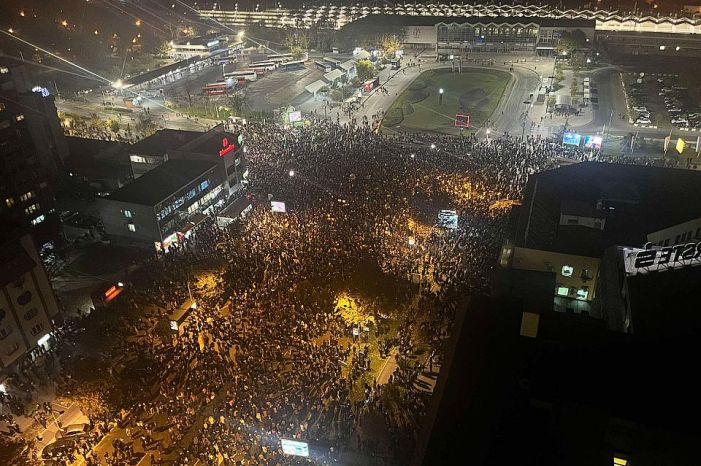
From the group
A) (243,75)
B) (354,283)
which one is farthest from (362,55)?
(354,283)

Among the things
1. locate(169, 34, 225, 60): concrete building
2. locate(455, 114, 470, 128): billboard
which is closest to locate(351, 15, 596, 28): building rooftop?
locate(169, 34, 225, 60): concrete building

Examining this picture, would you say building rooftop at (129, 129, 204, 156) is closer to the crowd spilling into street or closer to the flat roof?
the flat roof

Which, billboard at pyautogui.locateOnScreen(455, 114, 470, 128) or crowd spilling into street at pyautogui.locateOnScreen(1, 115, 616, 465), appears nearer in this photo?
crowd spilling into street at pyautogui.locateOnScreen(1, 115, 616, 465)

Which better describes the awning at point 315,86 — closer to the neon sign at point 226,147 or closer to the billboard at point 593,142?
the neon sign at point 226,147

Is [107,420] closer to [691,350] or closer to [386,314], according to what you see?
[386,314]

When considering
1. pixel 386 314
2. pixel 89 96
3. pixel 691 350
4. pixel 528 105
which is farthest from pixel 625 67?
pixel 89 96
